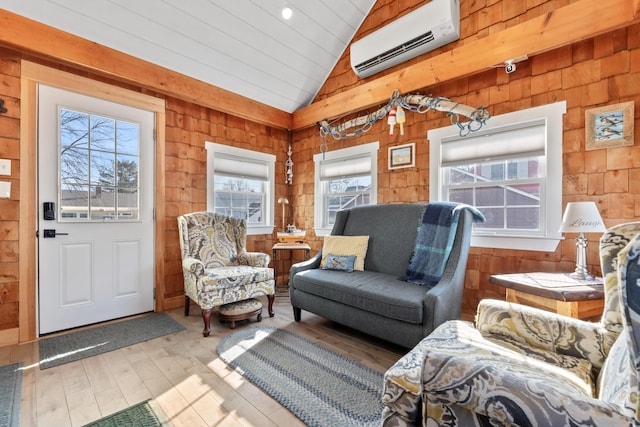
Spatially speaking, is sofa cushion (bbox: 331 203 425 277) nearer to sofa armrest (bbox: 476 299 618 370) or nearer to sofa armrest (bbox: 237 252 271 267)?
sofa armrest (bbox: 237 252 271 267)

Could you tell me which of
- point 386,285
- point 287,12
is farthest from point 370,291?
point 287,12

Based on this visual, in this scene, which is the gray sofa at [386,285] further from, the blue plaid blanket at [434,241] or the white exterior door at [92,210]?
the white exterior door at [92,210]

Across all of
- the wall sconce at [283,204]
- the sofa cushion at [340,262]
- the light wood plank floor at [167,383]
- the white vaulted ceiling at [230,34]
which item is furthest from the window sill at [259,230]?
the white vaulted ceiling at [230,34]

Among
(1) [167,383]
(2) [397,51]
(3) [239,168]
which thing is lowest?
(1) [167,383]

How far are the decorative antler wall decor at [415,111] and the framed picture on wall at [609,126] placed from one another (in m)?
0.73

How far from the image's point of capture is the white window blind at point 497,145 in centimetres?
252

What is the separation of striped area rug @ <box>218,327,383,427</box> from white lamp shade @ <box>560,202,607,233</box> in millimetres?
1650

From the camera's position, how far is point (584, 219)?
6.34 ft

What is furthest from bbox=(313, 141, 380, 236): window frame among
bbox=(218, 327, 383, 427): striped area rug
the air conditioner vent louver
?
bbox=(218, 327, 383, 427): striped area rug

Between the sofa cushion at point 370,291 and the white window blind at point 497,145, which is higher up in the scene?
the white window blind at point 497,145

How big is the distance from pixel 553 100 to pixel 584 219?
1106 millimetres

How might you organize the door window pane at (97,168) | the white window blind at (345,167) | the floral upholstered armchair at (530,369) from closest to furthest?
the floral upholstered armchair at (530,369)
the door window pane at (97,168)
the white window blind at (345,167)

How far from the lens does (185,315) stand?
3146 mm

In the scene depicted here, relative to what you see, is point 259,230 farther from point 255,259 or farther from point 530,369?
point 530,369
